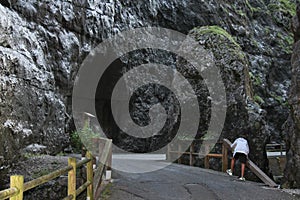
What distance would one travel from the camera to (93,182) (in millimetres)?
6391

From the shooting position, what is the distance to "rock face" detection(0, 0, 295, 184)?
11742mm

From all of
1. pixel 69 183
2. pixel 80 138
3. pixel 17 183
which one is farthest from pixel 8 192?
pixel 80 138

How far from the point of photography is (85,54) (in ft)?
66.7

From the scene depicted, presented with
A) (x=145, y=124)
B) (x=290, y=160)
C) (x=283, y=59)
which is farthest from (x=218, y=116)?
(x=283, y=59)

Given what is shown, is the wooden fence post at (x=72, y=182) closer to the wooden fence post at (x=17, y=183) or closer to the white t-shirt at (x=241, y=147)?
the wooden fence post at (x=17, y=183)

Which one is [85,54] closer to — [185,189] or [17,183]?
[185,189]

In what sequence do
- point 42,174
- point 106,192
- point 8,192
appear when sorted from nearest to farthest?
point 8,192 < point 106,192 < point 42,174

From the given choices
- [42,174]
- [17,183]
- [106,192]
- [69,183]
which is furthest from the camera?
[42,174]

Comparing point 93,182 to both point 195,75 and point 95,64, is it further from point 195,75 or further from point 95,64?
point 95,64

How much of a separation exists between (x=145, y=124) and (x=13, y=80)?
1647cm

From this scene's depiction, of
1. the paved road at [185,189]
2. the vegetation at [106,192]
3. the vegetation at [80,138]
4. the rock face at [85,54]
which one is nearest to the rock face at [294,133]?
the paved road at [185,189]

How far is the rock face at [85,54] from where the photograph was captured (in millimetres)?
11742

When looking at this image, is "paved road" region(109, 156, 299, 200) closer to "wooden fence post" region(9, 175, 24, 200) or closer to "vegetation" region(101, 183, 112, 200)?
"vegetation" region(101, 183, 112, 200)

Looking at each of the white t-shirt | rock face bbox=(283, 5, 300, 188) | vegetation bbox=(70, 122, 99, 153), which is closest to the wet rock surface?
the white t-shirt
